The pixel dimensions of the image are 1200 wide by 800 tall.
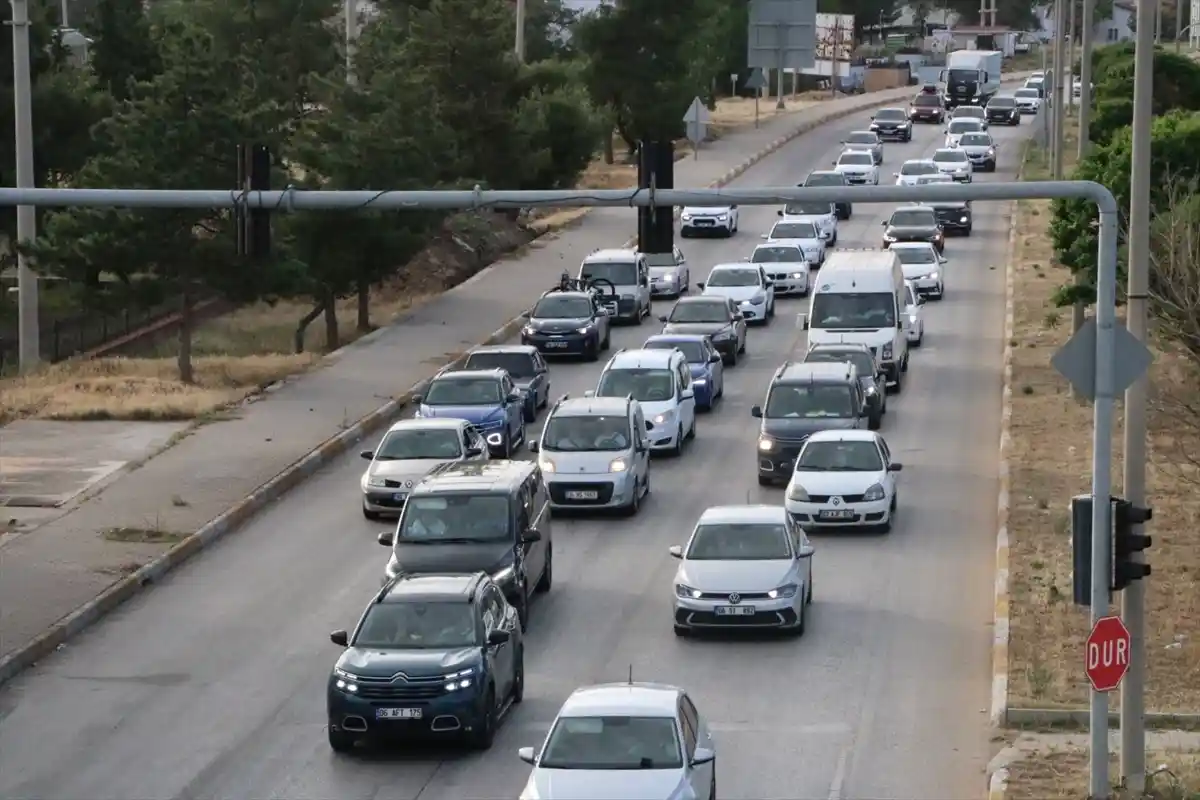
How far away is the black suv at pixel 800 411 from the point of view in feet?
109

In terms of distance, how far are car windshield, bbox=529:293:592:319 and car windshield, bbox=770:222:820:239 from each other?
1398cm

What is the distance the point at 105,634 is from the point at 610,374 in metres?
12.5

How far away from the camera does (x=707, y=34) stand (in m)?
92.7

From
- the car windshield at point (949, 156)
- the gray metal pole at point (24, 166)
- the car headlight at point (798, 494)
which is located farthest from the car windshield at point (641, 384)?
the car windshield at point (949, 156)

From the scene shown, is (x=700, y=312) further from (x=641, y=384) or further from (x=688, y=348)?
(x=641, y=384)

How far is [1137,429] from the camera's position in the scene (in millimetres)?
17891

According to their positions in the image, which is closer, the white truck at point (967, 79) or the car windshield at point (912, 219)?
the car windshield at point (912, 219)

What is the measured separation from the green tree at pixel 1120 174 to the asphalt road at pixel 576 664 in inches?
159

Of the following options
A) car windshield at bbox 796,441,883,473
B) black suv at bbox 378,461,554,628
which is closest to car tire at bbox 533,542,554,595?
black suv at bbox 378,461,554,628

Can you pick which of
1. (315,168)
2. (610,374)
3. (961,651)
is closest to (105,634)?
(961,651)

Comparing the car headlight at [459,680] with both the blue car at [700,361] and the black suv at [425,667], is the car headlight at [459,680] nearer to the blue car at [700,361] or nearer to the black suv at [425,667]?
the black suv at [425,667]

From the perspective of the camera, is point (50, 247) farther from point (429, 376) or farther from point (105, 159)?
point (429, 376)

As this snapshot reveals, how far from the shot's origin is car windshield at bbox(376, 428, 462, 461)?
31.5 m

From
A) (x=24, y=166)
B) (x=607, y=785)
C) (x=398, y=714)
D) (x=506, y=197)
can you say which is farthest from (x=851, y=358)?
(x=607, y=785)
